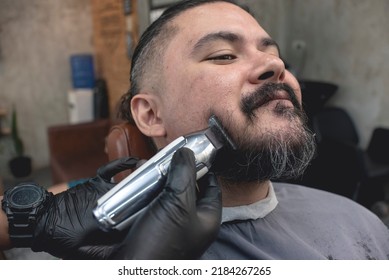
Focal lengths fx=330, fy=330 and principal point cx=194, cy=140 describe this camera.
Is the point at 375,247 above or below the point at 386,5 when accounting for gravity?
below

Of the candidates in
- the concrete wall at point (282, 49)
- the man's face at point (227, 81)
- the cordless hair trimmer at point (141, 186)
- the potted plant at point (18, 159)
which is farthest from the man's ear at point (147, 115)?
the potted plant at point (18, 159)

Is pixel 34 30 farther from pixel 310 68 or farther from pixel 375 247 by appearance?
pixel 375 247

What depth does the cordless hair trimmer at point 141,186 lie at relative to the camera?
2.02ft

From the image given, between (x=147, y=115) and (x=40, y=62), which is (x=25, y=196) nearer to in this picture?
(x=147, y=115)

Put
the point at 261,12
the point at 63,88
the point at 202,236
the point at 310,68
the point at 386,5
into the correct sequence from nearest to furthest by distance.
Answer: the point at 202,236, the point at 386,5, the point at 261,12, the point at 310,68, the point at 63,88

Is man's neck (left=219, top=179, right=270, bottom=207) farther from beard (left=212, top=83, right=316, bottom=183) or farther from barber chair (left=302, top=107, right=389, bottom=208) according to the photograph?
barber chair (left=302, top=107, right=389, bottom=208)

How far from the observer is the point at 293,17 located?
3416 mm

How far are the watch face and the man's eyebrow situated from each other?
0.58 metres

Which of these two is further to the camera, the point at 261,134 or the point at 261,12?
the point at 261,12

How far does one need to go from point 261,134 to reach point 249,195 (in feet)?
0.77

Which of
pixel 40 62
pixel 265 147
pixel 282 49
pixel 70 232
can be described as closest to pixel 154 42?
pixel 265 147
